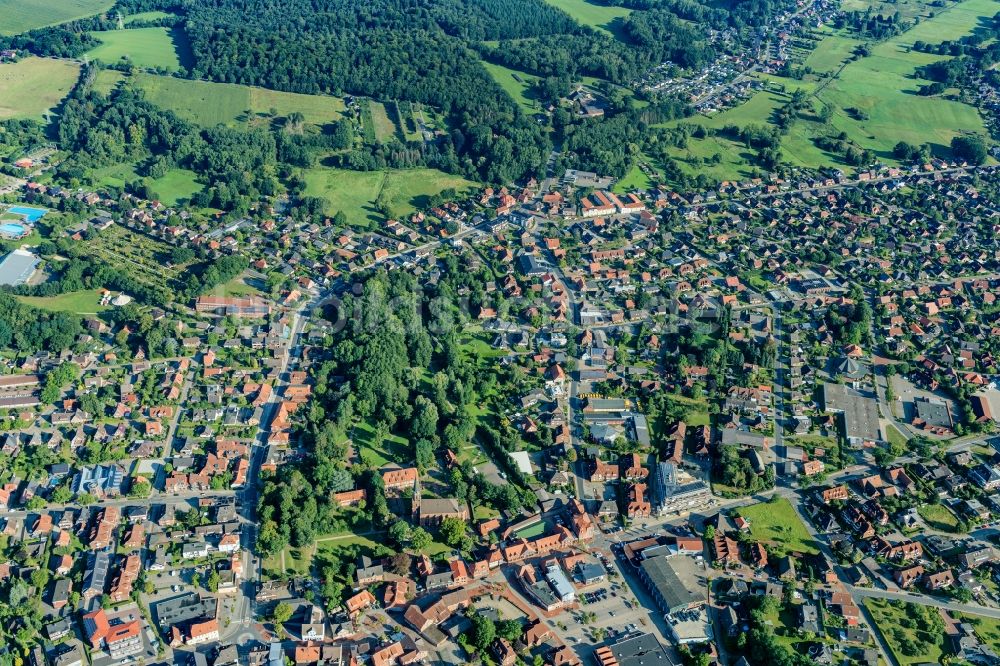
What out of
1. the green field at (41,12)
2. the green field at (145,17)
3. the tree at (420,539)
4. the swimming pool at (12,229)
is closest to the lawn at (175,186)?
the swimming pool at (12,229)

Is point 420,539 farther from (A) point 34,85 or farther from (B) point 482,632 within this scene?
(A) point 34,85

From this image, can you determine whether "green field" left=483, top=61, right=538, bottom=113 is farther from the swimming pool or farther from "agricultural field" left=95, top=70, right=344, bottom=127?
the swimming pool

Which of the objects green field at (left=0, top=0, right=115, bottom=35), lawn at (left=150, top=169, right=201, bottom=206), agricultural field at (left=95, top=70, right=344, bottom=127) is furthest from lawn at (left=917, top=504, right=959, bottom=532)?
green field at (left=0, top=0, right=115, bottom=35)

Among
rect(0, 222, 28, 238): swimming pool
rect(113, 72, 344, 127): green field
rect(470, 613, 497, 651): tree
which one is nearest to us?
rect(470, 613, 497, 651): tree

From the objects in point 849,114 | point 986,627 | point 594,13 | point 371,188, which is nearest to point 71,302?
point 371,188

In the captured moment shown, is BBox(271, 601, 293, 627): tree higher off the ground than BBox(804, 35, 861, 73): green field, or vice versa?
BBox(804, 35, 861, 73): green field

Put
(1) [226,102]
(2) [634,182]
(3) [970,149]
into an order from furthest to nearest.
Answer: (1) [226,102]
(3) [970,149]
(2) [634,182]

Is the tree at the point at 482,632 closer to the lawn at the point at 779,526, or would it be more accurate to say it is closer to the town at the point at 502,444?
the town at the point at 502,444
